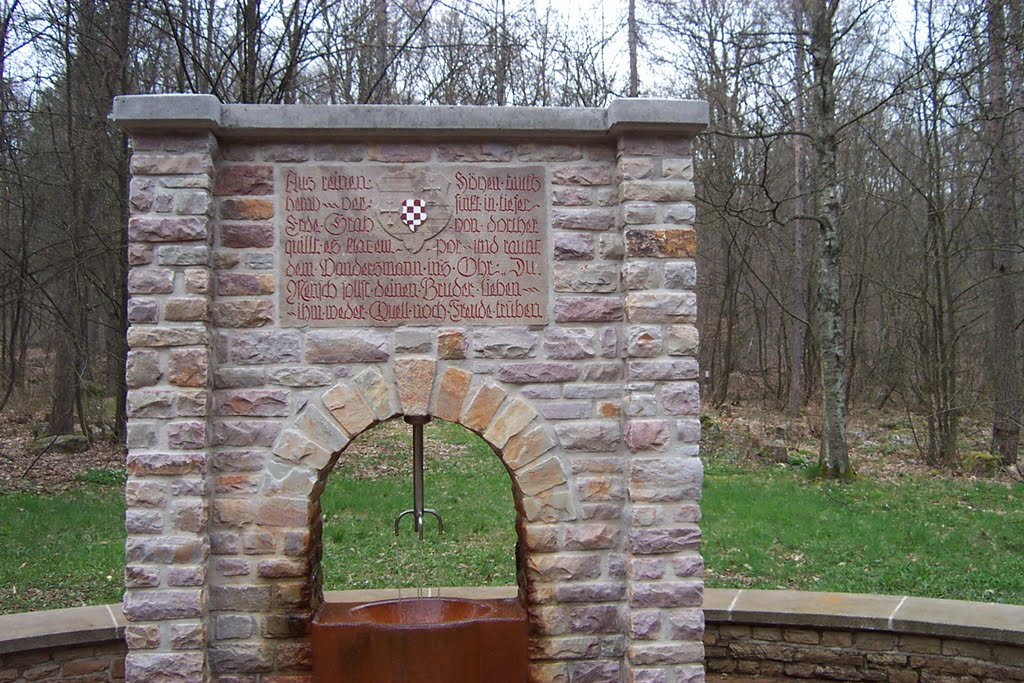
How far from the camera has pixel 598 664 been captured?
4238 mm

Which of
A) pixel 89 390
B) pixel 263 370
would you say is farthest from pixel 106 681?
pixel 89 390

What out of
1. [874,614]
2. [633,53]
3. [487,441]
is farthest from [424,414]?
[633,53]

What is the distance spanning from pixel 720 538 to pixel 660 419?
4215mm

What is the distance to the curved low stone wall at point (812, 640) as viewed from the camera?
4.71 m

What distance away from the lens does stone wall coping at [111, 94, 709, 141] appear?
4.09 metres

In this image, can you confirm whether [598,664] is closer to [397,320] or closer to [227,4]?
[397,320]

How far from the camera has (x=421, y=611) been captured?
4.57m

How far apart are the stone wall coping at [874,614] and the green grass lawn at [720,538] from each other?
1355 millimetres

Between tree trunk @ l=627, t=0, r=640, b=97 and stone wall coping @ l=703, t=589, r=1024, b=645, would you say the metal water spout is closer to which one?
stone wall coping @ l=703, t=589, r=1024, b=645

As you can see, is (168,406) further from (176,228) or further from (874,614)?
(874,614)

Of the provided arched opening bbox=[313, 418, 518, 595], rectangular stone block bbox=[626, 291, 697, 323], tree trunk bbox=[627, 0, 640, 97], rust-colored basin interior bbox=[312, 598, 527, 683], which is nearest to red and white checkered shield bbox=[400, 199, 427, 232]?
rectangular stone block bbox=[626, 291, 697, 323]

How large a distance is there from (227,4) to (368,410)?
774cm

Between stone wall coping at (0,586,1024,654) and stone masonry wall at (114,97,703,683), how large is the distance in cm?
106

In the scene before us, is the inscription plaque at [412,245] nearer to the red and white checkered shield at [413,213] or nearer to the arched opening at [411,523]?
the red and white checkered shield at [413,213]
